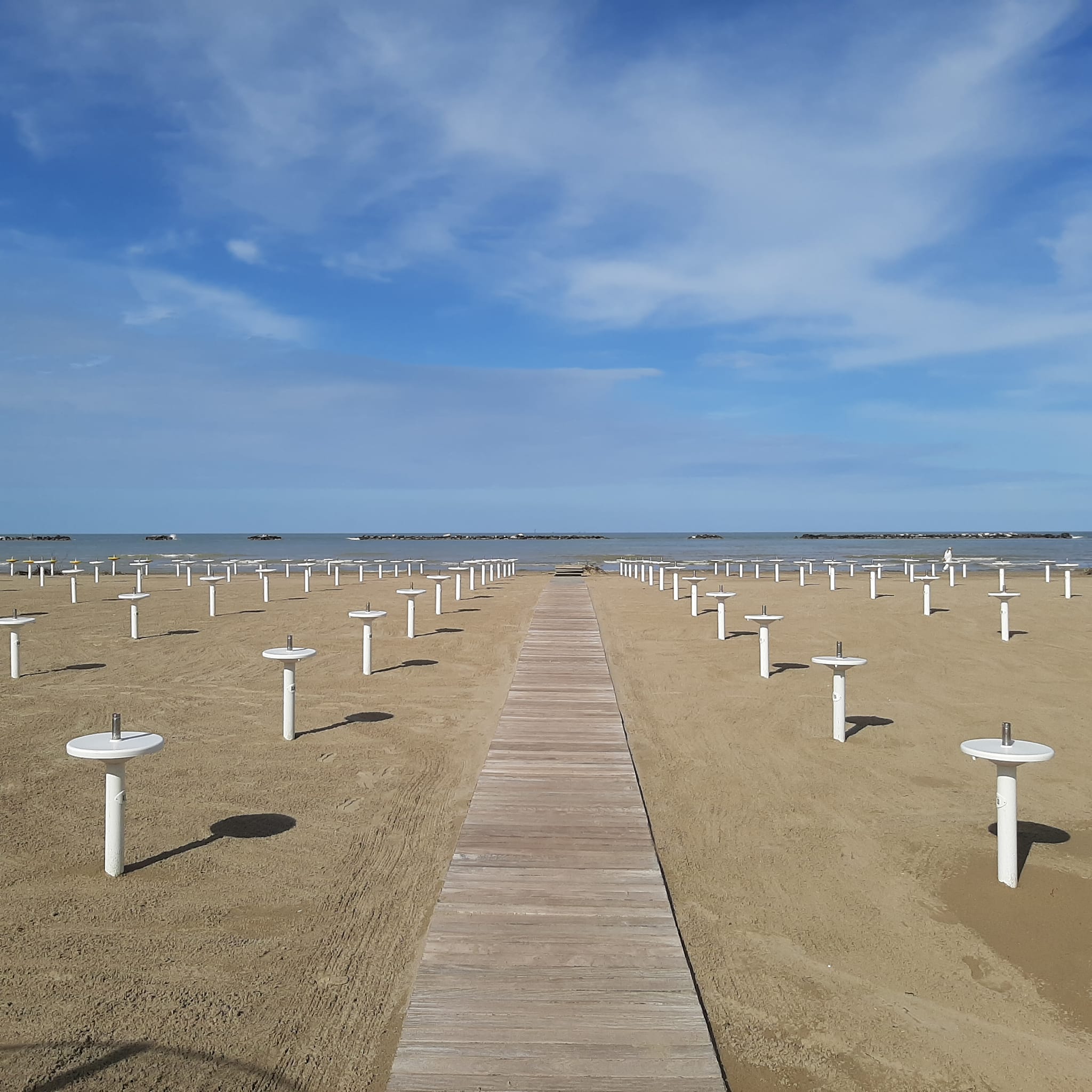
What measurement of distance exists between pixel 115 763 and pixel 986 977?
4.87 metres

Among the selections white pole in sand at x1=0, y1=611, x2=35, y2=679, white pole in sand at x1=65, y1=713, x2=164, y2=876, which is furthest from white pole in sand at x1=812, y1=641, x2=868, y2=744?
white pole in sand at x1=0, y1=611, x2=35, y2=679

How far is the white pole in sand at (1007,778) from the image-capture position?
4457 millimetres

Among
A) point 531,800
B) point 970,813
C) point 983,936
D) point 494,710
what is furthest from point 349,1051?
point 494,710

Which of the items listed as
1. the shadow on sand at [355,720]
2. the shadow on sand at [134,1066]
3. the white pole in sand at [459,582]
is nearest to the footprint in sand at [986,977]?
the shadow on sand at [134,1066]

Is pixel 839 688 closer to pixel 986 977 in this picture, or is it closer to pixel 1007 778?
pixel 1007 778

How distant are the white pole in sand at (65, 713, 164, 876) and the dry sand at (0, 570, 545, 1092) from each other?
0.55 feet

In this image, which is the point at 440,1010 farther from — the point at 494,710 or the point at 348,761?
the point at 494,710

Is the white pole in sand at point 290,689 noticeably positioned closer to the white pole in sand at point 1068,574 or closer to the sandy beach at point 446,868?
the sandy beach at point 446,868

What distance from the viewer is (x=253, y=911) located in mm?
4324

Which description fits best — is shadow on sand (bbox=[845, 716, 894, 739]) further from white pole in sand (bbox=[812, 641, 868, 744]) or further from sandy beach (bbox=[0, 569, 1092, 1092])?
white pole in sand (bbox=[812, 641, 868, 744])

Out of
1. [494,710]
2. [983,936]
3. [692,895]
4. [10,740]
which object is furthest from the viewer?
[494,710]

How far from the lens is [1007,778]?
14.8ft

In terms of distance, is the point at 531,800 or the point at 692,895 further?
the point at 531,800

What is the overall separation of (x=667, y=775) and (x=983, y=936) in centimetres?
284
